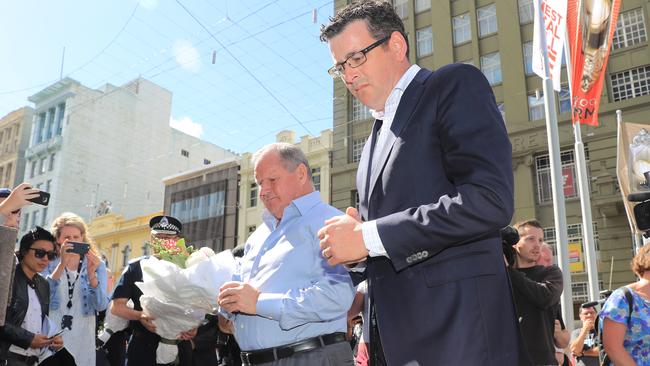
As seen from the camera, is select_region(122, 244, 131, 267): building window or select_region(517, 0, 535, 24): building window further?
select_region(122, 244, 131, 267): building window

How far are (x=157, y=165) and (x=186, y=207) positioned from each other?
11135 mm

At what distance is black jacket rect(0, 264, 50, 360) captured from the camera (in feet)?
11.8

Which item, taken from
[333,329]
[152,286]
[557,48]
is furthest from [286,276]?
[557,48]

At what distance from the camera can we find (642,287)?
10.8ft

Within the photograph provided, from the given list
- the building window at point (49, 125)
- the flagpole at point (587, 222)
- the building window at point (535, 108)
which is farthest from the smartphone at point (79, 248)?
the building window at point (49, 125)

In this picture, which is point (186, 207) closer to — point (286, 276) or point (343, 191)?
point (343, 191)

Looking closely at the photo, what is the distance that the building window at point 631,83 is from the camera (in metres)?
20.2

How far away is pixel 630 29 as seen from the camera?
20.9 m

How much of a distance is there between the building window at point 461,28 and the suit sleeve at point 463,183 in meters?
25.4

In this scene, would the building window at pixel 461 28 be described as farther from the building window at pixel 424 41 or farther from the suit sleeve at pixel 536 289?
the suit sleeve at pixel 536 289

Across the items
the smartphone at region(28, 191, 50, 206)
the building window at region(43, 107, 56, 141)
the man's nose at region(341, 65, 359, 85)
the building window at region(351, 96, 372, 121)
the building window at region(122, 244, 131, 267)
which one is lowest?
the man's nose at region(341, 65, 359, 85)

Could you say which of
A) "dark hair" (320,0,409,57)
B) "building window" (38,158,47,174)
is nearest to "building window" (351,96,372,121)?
"dark hair" (320,0,409,57)

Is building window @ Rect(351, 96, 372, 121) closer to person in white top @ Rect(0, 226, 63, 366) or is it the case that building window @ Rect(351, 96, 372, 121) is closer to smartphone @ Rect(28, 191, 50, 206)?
smartphone @ Rect(28, 191, 50, 206)

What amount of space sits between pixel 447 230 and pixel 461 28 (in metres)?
26.5
